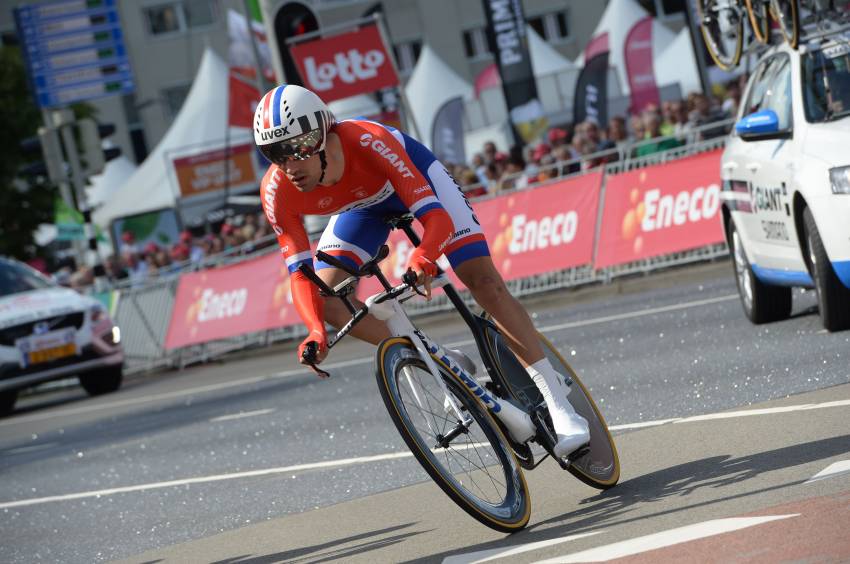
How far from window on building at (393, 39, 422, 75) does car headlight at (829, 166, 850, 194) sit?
169 feet

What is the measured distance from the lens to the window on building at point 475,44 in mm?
60906

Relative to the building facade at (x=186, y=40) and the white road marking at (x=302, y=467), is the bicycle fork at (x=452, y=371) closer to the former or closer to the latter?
the white road marking at (x=302, y=467)

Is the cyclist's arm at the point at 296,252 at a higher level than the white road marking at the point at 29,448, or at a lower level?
higher

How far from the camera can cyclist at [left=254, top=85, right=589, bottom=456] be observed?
6.24 m

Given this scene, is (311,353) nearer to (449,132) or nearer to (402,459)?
(402,459)

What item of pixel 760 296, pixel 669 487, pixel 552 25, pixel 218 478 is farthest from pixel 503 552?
pixel 552 25

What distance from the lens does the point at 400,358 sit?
617cm

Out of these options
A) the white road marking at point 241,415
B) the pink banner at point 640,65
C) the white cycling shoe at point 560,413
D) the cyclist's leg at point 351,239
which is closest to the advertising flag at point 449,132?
the pink banner at point 640,65

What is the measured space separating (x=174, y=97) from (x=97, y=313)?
4098 cm

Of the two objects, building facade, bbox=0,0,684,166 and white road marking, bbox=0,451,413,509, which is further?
building facade, bbox=0,0,684,166

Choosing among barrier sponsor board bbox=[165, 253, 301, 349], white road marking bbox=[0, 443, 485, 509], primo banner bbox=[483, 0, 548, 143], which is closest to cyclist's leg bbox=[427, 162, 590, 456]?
white road marking bbox=[0, 443, 485, 509]

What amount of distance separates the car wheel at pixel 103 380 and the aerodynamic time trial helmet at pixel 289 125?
15.2 metres

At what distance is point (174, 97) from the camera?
6050 centimetres

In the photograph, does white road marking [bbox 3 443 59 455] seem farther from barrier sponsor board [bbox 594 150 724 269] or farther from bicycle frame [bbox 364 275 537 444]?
bicycle frame [bbox 364 275 537 444]
